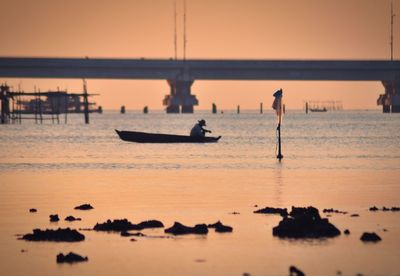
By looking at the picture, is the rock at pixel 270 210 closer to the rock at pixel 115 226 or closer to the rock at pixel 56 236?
the rock at pixel 115 226

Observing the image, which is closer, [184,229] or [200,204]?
[184,229]

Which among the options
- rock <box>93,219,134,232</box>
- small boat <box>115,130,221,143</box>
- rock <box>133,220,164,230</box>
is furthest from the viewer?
small boat <box>115,130,221,143</box>

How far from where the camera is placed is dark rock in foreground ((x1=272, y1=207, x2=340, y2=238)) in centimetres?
2952

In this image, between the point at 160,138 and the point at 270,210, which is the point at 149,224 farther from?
the point at 160,138

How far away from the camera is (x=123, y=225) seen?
31375mm

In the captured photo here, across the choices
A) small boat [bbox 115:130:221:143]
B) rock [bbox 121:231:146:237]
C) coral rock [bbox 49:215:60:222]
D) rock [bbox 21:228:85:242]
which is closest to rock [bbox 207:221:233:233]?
rock [bbox 121:231:146:237]

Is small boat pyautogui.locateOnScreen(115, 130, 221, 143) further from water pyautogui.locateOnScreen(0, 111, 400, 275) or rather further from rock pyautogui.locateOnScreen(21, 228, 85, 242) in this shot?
rock pyautogui.locateOnScreen(21, 228, 85, 242)

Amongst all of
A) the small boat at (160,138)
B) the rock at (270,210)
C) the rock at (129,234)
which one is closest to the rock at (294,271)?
the rock at (129,234)

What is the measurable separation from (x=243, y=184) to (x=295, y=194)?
5728 mm

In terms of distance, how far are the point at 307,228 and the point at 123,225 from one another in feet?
16.1

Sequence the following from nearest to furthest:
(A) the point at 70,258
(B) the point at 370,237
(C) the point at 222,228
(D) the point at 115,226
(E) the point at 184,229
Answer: (A) the point at 70,258 < (B) the point at 370,237 < (E) the point at 184,229 < (C) the point at 222,228 < (D) the point at 115,226

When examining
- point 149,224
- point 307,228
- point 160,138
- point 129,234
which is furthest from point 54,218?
point 160,138

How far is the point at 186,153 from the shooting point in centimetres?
7731

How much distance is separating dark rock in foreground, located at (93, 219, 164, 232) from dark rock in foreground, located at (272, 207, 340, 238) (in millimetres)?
3314
